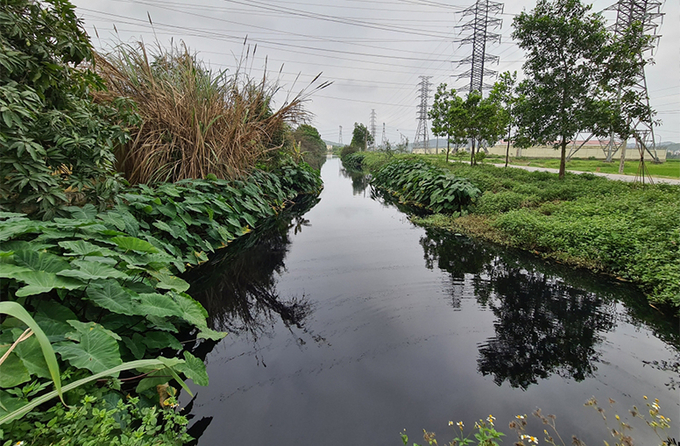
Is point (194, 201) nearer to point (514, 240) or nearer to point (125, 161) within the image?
point (125, 161)

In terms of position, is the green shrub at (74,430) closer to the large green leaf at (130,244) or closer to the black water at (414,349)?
the black water at (414,349)

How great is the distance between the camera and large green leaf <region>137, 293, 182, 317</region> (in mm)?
1395

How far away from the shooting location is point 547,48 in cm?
724

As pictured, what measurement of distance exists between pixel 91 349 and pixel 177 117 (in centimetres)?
336

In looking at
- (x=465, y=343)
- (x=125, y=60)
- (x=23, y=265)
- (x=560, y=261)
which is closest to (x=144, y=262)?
(x=23, y=265)

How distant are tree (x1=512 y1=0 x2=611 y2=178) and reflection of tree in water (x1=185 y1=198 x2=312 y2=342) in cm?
732

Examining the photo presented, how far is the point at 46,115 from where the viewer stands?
1.85 metres

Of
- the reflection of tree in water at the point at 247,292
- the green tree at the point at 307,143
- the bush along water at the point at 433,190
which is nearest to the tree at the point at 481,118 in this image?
the bush along water at the point at 433,190

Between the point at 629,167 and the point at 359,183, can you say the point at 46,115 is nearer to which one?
the point at 359,183

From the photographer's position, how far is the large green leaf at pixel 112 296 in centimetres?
132

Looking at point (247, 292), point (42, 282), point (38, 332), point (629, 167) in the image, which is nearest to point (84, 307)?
point (42, 282)

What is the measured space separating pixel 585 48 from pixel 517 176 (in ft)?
10.4

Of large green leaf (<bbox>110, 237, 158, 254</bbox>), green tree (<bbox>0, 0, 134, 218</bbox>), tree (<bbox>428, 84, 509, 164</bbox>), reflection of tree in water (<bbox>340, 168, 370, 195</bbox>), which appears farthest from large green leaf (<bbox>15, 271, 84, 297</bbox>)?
tree (<bbox>428, 84, 509, 164</bbox>)

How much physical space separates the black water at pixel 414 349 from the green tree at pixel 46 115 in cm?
122
